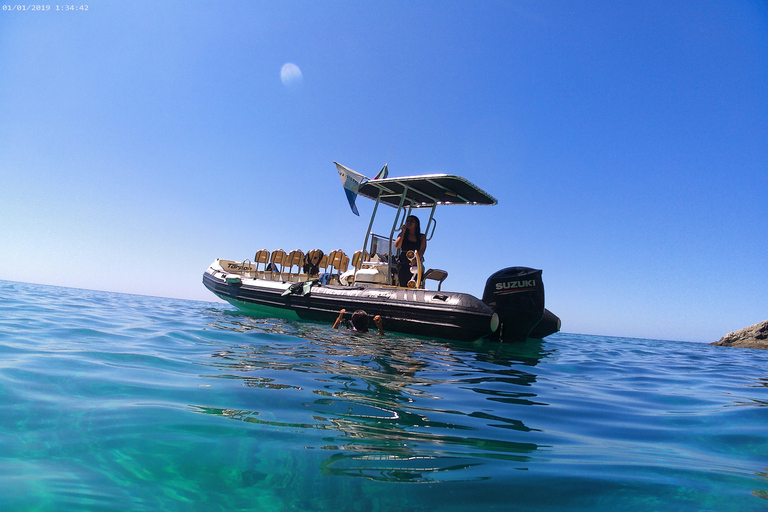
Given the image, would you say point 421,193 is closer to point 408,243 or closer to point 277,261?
point 408,243

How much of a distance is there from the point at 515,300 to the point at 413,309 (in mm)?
1837

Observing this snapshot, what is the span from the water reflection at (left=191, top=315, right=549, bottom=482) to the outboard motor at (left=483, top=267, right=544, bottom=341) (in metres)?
1.45

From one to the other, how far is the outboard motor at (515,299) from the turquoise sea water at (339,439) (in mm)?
2611

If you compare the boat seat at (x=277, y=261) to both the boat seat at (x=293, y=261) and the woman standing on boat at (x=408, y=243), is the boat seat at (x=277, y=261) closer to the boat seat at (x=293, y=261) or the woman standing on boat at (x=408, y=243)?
the boat seat at (x=293, y=261)

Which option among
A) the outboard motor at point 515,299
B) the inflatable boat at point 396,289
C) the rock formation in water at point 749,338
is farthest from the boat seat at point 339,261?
the rock formation in water at point 749,338

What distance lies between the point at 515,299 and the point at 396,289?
2.39 metres

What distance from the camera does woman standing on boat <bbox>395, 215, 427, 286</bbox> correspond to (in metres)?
8.99

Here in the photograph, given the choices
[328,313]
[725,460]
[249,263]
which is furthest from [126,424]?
[249,263]

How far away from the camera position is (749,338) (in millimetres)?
Answer: 27625

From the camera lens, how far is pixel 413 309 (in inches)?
292

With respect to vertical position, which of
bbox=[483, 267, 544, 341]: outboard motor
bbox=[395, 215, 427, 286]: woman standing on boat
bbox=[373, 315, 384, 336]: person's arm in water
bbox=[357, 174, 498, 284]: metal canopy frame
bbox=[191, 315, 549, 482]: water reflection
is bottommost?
bbox=[191, 315, 549, 482]: water reflection

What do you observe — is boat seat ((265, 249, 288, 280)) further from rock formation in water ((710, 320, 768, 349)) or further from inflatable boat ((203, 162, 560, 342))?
rock formation in water ((710, 320, 768, 349))

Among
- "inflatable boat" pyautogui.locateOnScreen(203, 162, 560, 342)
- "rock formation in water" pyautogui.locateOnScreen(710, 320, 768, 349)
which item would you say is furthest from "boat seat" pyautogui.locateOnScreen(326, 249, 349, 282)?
"rock formation in water" pyautogui.locateOnScreen(710, 320, 768, 349)

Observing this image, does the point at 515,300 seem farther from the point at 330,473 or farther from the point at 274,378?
the point at 330,473
